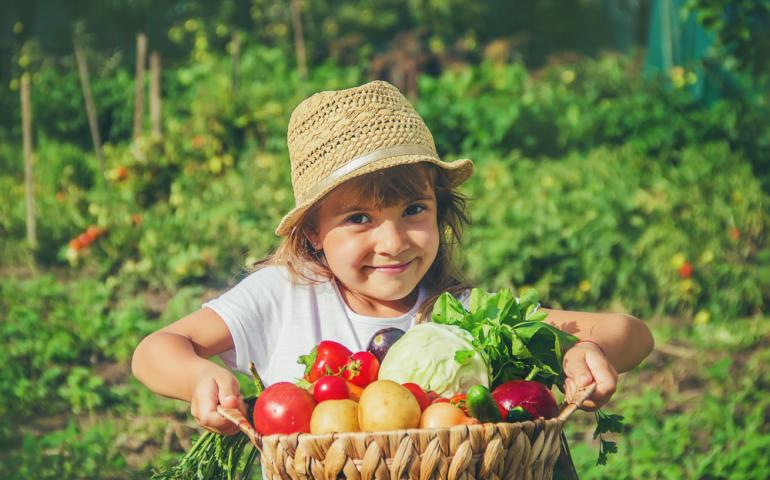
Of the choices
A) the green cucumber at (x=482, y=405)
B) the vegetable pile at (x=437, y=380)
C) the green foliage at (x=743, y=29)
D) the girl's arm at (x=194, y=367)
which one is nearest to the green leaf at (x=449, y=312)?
the vegetable pile at (x=437, y=380)

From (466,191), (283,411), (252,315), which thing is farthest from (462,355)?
(466,191)

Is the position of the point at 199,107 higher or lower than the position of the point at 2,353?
higher

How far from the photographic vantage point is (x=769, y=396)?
175 inches

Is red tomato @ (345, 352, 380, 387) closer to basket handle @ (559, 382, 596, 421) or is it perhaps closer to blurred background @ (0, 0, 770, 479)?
basket handle @ (559, 382, 596, 421)

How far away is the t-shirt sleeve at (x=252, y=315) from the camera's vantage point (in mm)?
2668

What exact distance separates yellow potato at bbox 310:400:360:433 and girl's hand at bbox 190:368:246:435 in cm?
21

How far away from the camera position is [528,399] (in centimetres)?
202

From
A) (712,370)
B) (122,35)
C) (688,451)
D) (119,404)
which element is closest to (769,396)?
(712,370)

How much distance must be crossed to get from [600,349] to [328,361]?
2.14ft

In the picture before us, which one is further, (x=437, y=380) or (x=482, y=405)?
(x=437, y=380)

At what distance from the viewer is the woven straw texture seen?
1.77 metres

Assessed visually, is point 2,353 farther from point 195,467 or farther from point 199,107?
point 199,107

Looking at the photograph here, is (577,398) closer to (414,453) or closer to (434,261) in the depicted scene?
(414,453)

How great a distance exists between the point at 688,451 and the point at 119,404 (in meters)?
2.67
